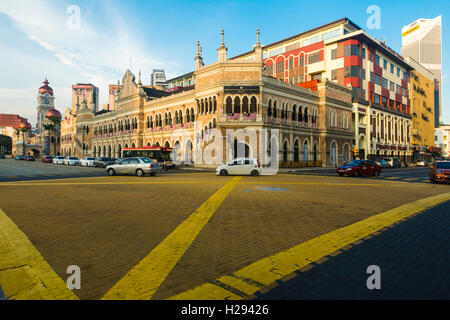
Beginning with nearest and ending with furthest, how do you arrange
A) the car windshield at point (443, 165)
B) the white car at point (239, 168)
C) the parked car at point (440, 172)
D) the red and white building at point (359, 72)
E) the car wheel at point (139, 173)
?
the parked car at point (440, 172), the car windshield at point (443, 165), the car wheel at point (139, 173), the white car at point (239, 168), the red and white building at point (359, 72)

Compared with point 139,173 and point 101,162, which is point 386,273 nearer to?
point 139,173

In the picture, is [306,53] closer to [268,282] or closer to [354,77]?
[354,77]

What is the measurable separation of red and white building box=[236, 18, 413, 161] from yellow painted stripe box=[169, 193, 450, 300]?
131 ft

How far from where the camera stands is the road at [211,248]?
3.24m

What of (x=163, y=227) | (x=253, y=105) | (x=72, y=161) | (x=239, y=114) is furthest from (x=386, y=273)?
(x=72, y=161)

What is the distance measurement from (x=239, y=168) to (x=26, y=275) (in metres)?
19.1

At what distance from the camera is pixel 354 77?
47.6 metres

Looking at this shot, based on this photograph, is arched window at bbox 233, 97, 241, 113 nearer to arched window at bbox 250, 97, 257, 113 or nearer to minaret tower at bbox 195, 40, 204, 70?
arched window at bbox 250, 97, 257, 113

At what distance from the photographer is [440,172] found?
654 inches

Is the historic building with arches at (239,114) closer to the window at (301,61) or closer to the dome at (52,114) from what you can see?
the window at (301,61)

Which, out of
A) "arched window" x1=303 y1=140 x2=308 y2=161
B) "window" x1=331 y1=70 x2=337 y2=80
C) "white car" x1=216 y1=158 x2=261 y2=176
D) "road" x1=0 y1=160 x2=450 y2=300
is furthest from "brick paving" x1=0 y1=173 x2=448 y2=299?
"window" x1=331 y1=70 x2=337 y2=80

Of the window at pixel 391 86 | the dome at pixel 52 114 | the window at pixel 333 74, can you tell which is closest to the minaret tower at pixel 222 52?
the window at pixel 333 74

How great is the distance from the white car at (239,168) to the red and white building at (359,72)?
2571 cm
